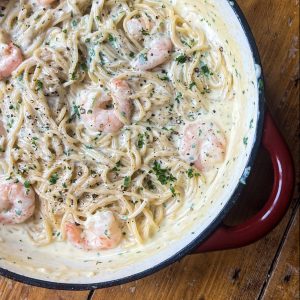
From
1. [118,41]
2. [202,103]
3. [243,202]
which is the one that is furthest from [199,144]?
[118,41]

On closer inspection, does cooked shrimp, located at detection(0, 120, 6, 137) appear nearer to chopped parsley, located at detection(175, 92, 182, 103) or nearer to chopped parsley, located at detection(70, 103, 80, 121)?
chopped parsley, located at detection(70, 103, 80, 121)

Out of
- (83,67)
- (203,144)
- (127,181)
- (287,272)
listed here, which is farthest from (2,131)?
(287,272)

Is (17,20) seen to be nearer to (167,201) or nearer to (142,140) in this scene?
(142,140)

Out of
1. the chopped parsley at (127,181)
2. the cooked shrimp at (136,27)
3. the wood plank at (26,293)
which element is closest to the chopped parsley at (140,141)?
the chopped parsley at (127,181)

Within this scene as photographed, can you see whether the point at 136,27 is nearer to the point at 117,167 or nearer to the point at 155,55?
the point at 155,55

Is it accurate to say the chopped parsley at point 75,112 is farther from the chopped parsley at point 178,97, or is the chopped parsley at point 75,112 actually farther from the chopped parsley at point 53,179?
the chopped parsley at point 178,97

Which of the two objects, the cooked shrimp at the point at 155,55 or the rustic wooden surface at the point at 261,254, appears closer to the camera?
the cooked shrimp at the point at 155,55
